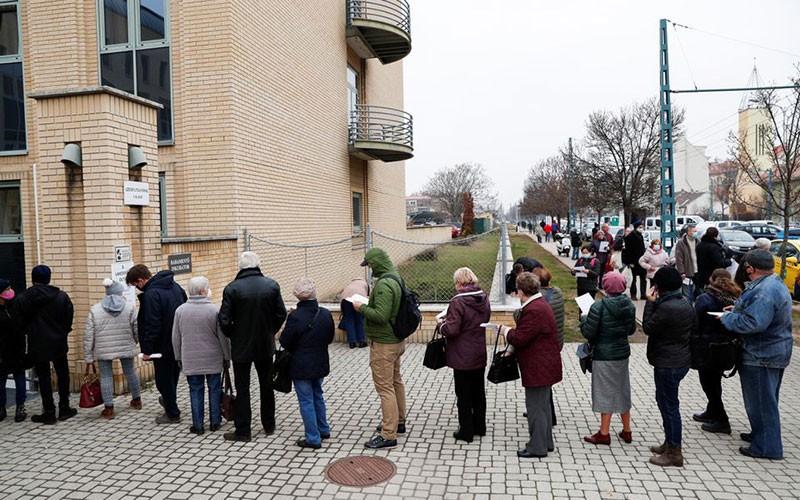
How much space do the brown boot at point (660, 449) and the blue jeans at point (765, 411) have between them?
0.81 metres

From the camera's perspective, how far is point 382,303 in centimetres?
521

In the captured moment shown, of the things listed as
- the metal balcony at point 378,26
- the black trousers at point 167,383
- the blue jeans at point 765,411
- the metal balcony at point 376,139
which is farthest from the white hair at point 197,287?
the metal balcony at point 378,26

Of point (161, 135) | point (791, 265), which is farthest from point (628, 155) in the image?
point (161, 135)

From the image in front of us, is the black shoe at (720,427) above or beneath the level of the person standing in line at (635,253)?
beneath

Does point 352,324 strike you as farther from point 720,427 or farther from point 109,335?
point 720,427

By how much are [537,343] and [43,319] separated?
5215 mm

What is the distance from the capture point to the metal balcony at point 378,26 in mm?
16344

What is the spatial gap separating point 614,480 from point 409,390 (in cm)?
311

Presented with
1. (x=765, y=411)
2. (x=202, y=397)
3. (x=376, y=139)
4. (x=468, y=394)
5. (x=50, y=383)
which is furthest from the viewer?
(x=376, y=139)

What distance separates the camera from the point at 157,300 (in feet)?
19.9

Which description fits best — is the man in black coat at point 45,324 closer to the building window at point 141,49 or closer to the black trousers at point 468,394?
the black trousers at point 468,394

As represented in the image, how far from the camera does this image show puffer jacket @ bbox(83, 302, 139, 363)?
6.23 metres

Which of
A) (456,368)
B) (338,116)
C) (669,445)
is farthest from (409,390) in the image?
(338,116)

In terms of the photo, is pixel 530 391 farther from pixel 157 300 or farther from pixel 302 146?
pixel 302 146
